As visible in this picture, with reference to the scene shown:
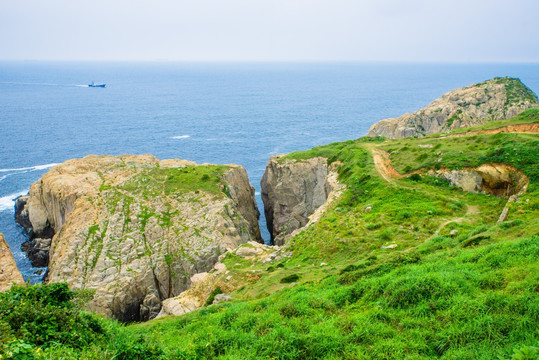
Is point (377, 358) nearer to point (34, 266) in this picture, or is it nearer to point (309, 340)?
point (309, 340)

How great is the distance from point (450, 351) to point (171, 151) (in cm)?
11926

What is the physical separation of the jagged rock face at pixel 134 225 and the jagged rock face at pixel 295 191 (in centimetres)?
653

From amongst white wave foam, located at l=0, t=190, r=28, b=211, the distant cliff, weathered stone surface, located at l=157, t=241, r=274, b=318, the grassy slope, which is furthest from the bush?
white wave foam, located at l=0, t=190, r=28, b=211

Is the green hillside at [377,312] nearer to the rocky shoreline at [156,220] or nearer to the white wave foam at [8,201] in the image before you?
the rocky shoreline at [156,220]

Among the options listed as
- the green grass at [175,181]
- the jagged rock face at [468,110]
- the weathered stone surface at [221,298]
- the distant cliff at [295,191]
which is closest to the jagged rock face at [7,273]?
the green grass at [175,181]

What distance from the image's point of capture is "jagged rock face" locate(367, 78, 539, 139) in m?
85.1

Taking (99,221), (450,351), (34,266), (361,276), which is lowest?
(34,266)

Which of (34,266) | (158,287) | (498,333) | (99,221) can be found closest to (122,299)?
(158,287)

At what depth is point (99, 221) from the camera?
51.6m

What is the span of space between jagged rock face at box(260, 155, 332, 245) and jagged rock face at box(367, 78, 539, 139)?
3792cm

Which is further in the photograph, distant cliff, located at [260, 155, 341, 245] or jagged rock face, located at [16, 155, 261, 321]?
distant cliff, located at [260, 155, 341, 245]

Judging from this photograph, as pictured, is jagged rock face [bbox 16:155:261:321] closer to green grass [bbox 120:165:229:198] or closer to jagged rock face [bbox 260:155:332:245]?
green grass [bbox 120:165:229:198]

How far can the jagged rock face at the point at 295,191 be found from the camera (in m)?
66.1

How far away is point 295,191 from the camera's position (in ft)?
223
